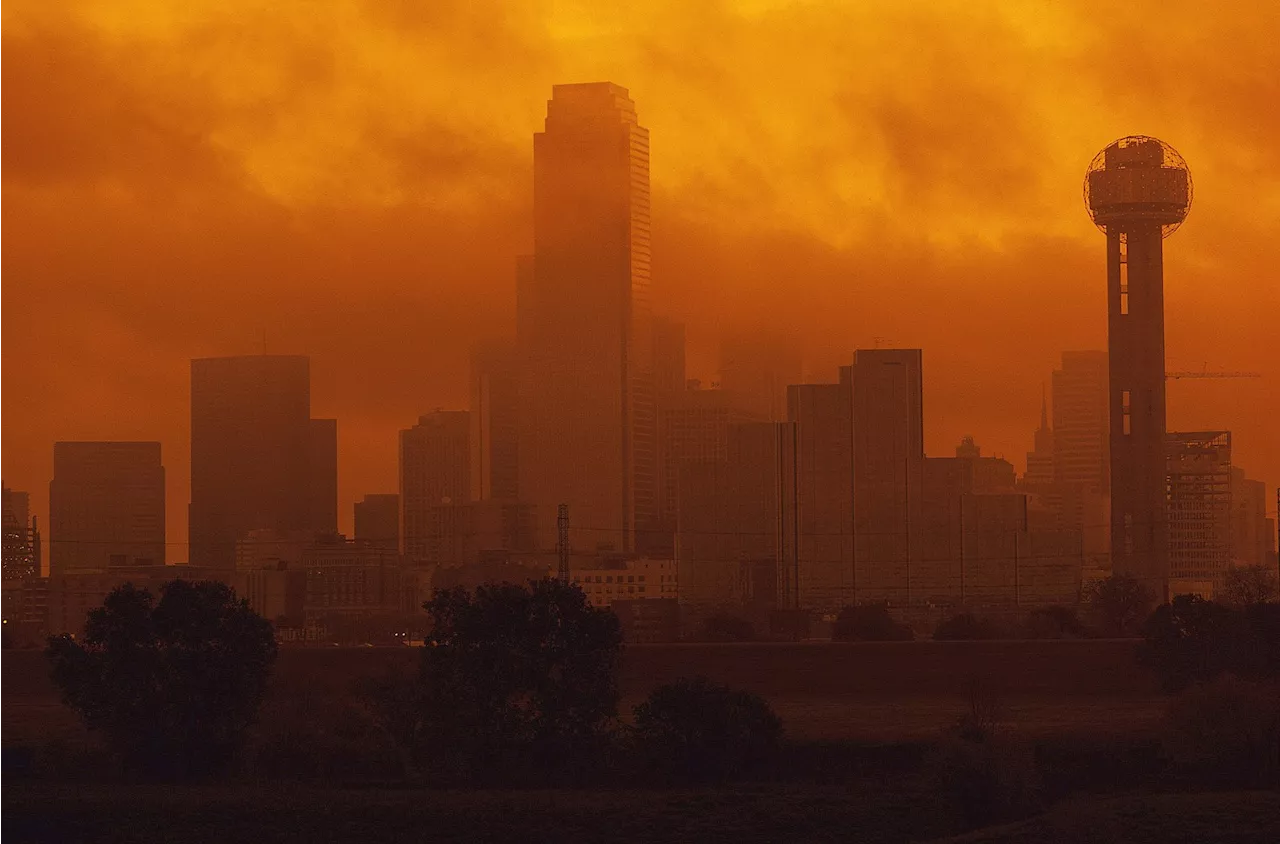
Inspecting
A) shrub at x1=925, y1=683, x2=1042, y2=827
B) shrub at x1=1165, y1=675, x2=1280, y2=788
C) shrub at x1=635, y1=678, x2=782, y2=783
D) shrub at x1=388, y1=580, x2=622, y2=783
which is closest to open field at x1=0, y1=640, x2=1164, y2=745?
shrub at x1=1165, y1=675, x2=1280, y2=788

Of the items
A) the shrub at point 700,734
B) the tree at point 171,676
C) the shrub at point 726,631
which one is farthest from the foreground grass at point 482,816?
the shrub at point 726,631

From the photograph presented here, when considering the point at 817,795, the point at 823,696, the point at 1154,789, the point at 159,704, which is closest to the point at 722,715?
the point at 817,795

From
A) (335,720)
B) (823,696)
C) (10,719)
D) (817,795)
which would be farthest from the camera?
(823,696)

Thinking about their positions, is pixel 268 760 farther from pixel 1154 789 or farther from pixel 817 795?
pixel 1154 789

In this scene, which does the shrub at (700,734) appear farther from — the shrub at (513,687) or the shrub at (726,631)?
the shrub at (726,631)

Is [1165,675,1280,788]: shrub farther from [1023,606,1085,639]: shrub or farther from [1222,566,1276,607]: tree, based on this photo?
[1023,606,1085,639]: shrub

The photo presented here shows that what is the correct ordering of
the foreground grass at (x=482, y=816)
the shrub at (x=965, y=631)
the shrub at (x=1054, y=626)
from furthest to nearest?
1. the shrub at (x=1054, y=626)
2. the shrub at (x=965, y=631)
3. the foreground grass at (x=482, y=816)

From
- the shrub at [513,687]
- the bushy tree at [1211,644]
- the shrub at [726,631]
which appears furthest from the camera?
the shrub at [726,631]
